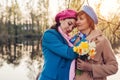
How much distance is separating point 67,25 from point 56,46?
15 cm

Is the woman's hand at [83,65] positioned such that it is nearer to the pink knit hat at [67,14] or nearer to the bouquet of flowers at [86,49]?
the bouquet of flowers at [86,49]

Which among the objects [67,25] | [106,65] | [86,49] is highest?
[67,25]

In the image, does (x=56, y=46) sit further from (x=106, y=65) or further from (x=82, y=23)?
(x=106, y=65)

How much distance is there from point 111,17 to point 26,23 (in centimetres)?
1452

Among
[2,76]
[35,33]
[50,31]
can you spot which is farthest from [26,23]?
[50,31]

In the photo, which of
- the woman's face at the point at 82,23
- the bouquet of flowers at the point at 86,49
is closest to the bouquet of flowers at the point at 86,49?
the bouquet of flowers at the point at 86,49

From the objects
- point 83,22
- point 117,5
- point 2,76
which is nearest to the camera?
point 83,22

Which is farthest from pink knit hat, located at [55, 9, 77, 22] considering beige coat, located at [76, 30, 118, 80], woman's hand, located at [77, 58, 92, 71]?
woman's hand, located at [77, 58, 92, 71]

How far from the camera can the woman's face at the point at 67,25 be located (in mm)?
2785

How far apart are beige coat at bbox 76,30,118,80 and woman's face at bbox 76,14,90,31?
0.06m

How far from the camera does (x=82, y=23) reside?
275 centimetres

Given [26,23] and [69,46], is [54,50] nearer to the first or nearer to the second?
[69,46]

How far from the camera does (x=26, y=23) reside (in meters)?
27.5

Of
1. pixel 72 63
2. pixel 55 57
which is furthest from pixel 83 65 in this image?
pixel 55 57
